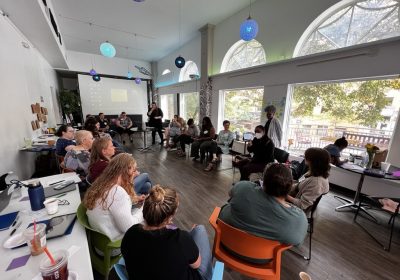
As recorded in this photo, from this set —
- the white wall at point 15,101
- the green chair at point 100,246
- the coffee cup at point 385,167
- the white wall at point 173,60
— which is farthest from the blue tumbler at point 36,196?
the white wall at point 173,60

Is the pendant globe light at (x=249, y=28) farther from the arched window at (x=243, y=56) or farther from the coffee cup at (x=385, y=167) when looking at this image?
the coffee cup at (x=385, y=167)

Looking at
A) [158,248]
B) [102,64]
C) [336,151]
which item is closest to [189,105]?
[102,64]

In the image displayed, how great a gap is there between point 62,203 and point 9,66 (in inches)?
126

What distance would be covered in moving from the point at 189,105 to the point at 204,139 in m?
3.97

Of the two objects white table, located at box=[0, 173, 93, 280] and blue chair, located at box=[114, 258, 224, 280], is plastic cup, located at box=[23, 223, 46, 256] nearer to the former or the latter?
white table, located at box=[0, 173, 93, 280]

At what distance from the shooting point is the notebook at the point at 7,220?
43.3 inches

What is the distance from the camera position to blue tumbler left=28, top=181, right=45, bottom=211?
1.27 meters

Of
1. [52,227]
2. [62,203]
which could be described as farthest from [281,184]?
[62,203]

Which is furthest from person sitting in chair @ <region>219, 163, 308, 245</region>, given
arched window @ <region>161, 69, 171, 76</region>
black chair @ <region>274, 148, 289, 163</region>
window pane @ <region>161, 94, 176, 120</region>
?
arched window @ <region>161, 69, 171, 76</region>

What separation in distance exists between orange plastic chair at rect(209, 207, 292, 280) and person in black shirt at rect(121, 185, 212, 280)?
36cm

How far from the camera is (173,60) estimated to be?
866 cm

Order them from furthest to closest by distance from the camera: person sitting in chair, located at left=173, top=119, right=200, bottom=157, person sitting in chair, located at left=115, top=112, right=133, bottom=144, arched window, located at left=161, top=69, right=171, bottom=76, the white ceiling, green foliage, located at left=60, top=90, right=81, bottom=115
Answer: arched window, located at left=161, top=69, right=171, bottom=76 < green foliage, located at left=60, top=90, right=81, bottom=115 < person sitting in chair, located at left=115, top=112, right=133, bottom=144 < person sitting in chair, located at left=173, top=119, right=200, bottom=157 < the white ceiling

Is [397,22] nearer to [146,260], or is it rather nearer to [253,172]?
[253,172]

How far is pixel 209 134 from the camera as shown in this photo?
16.2 feet
